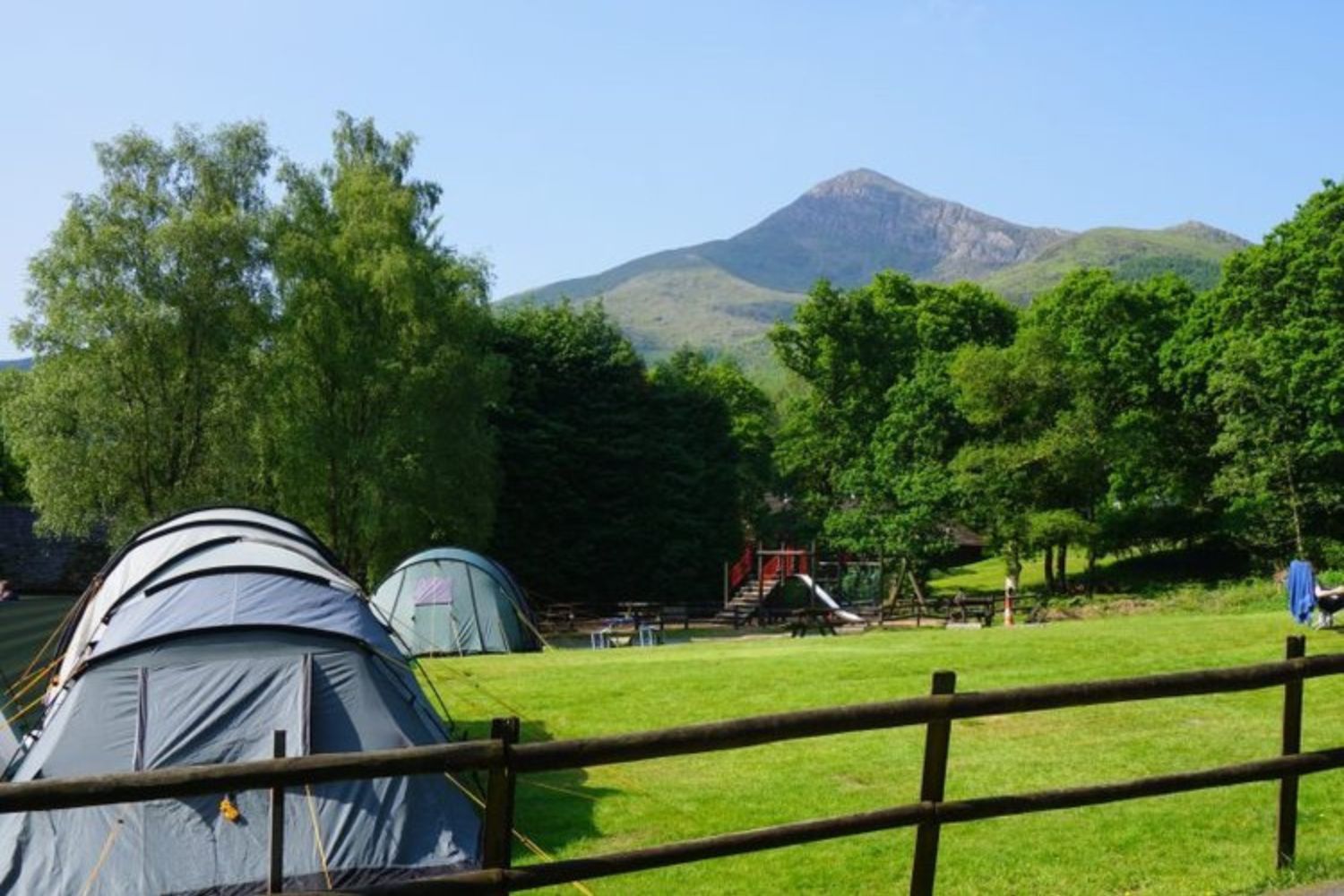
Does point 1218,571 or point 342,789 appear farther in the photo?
point 1218,571

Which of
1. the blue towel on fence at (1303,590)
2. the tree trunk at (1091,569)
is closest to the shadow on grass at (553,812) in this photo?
the blue towel on fence at (1303,590)

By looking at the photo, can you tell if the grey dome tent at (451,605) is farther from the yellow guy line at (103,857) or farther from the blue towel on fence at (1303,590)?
the yellow guy line at (103,857)

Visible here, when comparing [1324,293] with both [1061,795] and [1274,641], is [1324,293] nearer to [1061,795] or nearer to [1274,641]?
[1274,641]

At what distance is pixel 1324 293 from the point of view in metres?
38.8

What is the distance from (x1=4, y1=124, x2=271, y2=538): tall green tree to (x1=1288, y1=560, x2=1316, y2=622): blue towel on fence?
27110 mm

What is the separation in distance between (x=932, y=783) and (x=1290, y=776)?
7.89ft

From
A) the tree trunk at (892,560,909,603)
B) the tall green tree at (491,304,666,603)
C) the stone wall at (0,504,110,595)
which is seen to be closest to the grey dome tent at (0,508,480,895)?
the tree trunk at (892,560,909,603)

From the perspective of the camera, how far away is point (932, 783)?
615 centimetres

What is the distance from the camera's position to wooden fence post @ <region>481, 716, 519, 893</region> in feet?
16.9

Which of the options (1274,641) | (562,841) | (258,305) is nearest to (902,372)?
(258,305)

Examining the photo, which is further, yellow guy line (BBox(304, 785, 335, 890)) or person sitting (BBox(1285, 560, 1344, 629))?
person sitting (BBox(1285, 560, 1344, 629))

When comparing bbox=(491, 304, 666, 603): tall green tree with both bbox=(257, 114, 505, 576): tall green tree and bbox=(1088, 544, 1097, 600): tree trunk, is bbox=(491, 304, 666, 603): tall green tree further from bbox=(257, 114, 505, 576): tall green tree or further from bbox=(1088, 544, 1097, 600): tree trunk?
bbox=(1088, 544, 1097, 600): tree trunk

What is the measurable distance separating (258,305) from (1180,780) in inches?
1333

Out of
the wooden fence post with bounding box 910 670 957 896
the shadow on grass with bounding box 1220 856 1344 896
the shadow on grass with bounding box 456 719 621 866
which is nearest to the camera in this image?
the wooden fence post with bounding box 910 670 957 896
